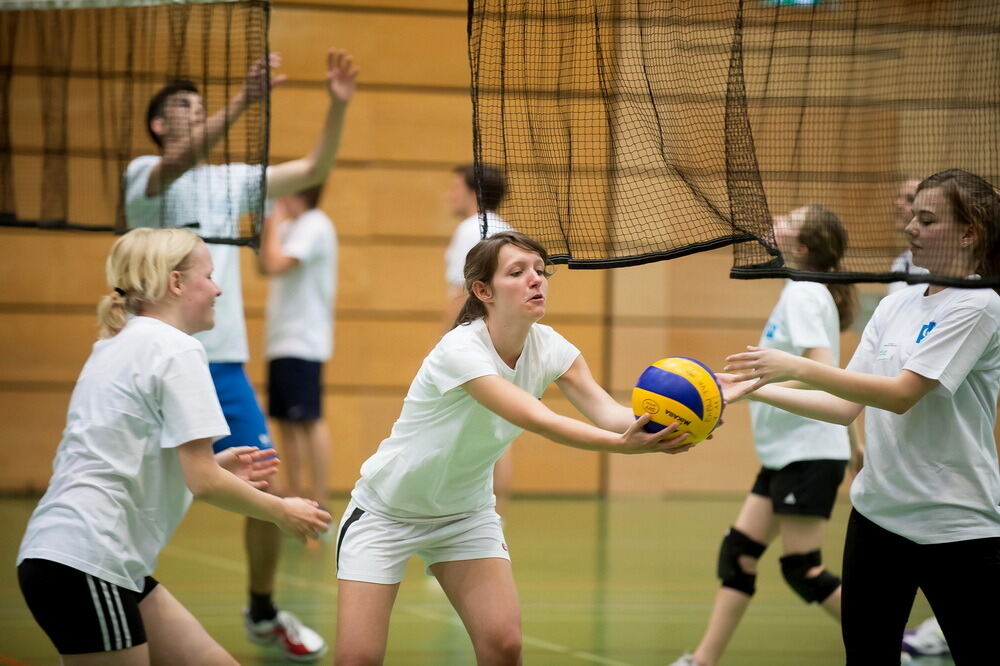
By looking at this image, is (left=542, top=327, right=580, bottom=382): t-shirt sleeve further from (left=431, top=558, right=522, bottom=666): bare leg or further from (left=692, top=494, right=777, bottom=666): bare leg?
(left=692, top=494, right=777, bottom=666): bare leg

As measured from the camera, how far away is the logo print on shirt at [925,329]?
2986 millimetres

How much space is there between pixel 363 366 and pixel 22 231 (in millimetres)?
2708

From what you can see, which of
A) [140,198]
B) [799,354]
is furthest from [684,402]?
[140,198]

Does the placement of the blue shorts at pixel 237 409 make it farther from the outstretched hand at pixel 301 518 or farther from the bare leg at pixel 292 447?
the bare leg at pixel 292 447

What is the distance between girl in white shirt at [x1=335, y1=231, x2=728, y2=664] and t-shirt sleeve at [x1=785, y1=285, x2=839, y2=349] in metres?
1.12

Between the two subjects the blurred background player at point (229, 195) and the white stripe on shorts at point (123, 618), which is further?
the blurred background player at point (229, 195)

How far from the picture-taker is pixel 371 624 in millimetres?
3113

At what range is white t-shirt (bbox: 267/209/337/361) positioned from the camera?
6910 mm

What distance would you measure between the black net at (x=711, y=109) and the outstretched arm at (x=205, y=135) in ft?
3.09

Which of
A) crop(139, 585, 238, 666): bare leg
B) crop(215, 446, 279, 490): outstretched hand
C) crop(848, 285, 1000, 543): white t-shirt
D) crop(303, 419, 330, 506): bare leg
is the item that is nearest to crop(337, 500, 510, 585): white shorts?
crop(215, 446, 279, 490): outstretched hand

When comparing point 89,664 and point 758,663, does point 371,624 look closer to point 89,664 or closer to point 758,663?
point 89,664

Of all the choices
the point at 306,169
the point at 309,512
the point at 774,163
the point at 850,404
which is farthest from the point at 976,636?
the point at 306,169

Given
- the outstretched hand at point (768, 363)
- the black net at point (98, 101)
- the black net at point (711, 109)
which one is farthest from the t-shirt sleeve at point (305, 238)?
the outstretched hand at point (768, 363)

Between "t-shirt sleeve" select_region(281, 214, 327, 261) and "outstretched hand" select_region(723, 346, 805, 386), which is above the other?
"t-shirt sleeve" select_region(281, 214, 327, 261)
